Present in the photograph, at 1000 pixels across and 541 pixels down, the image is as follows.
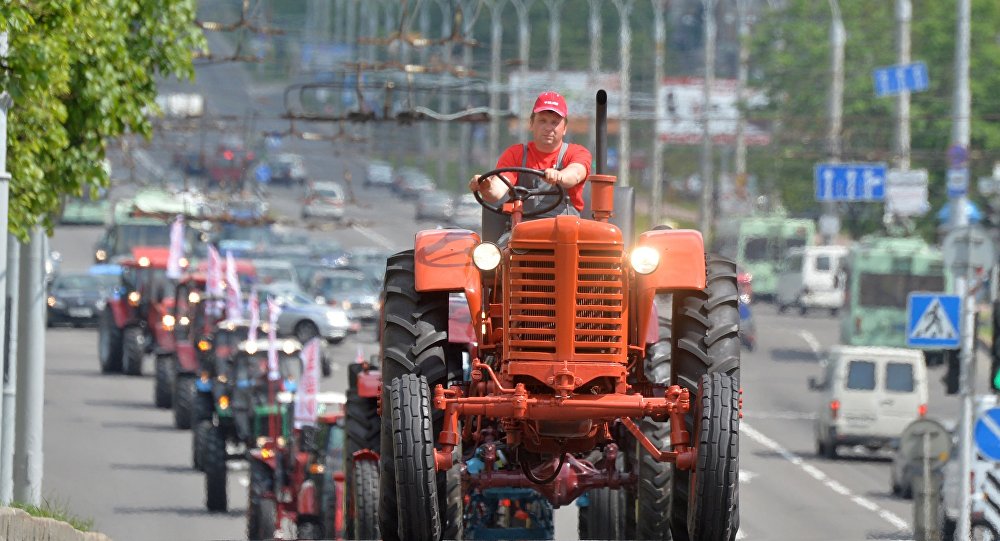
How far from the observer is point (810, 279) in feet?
241

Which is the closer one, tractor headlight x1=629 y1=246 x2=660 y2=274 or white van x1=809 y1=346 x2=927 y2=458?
tractor headlight x1=629 y1=246 x2=660 y2=274

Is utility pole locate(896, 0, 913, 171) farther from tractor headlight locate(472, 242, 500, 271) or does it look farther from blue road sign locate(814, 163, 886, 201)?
tractor headlight locate(472, 242, 500, 271)

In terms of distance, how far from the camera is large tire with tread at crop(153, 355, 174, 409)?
44.8 meters

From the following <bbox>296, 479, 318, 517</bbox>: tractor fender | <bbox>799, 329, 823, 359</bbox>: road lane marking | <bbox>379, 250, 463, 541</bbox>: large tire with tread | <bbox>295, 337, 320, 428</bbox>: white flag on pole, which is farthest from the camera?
<bbox>799, 329, 823, 359</bbox>: road lane marking

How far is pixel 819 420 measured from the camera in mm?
43125

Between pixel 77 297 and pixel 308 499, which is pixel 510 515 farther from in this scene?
pixel 77 297

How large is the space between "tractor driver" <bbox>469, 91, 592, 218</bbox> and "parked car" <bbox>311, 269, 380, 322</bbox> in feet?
161

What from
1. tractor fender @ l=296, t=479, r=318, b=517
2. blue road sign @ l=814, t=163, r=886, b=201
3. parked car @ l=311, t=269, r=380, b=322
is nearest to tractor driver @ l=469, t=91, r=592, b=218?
tractor fender @ l=296, t=479, r=318, b=517

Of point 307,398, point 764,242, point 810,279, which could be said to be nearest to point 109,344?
point 307,398

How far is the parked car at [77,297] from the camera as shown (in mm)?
60656

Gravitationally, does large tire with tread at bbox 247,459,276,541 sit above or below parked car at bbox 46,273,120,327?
below

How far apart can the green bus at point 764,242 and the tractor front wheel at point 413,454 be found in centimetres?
6276

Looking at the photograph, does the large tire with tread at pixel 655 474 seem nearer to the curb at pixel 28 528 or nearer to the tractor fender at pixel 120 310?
the curb at pixel 28 528

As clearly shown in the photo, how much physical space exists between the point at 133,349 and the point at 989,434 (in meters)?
29.4
